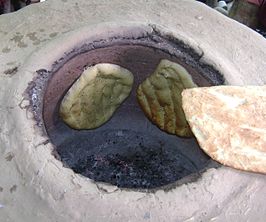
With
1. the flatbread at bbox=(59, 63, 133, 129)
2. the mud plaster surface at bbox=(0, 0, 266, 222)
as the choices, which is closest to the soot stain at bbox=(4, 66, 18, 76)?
the mud plaster surface at bbox=(0, 0, 266, 222)

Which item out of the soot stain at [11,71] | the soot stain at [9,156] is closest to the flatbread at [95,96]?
the soot stain at [11,71]

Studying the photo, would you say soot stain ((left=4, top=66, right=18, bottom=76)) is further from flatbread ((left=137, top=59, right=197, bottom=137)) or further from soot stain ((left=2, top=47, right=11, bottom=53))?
flatbread ((left=137, top=59, right=197, bottom=137))

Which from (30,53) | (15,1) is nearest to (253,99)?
(30,53)

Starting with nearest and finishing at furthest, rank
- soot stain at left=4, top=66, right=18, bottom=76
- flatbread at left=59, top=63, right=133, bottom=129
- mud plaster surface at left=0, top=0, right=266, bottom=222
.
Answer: mud plaster surface at left=0, top=0, right=266, bottom=222 → soot stain at left=4, top=66, right=18, bottom=76 → flatbread at left=59, top=63, right=133, bottom=129

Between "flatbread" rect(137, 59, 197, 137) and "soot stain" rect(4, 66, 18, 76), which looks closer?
"soot stain" rect(4, 66, 18, 76)

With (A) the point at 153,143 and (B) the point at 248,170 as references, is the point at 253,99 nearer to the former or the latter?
(B) the point at 248,170

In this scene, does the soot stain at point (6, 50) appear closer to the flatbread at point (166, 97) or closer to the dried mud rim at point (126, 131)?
the dried mud rim at point (126, 131)
